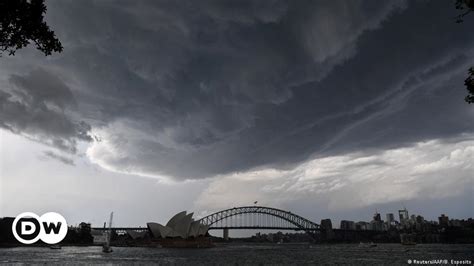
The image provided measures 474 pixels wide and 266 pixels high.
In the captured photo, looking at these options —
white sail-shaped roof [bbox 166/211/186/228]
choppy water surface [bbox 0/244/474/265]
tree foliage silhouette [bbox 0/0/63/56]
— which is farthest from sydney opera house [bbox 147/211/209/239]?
tree foliage silhouette [bbox 0/0/63/56]

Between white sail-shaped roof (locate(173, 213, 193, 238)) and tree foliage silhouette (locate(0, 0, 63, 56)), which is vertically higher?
tree foliage silhouette (locate(0, 0, 63, 56))

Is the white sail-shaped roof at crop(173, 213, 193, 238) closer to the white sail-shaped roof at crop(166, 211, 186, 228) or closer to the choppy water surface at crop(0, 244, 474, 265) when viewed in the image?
the white sail-shaped roof at crop(166, 211, 186, 228)

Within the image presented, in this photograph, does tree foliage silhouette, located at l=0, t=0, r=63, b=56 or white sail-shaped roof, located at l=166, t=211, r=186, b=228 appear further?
white sail-shaped roof, located at l=166, t=211, r=186, b=228

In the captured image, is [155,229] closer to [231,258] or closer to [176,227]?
[176,227]

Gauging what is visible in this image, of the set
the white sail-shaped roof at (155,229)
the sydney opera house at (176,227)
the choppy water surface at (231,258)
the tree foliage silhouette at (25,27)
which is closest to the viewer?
the tree foliage silhouette at (25,27)

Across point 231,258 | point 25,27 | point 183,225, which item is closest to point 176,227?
point 183,225

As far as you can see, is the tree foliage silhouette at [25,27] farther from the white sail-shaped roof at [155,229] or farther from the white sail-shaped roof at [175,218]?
the white sail-shaped roof at [155,229]

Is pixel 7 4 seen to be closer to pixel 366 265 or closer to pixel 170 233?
pixel 366 265

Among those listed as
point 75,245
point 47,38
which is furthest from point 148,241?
point 47,38

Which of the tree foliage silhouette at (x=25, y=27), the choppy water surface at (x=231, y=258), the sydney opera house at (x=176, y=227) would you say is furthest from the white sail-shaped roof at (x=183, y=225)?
the tree foliage silhouette at (x=25, y=27)
